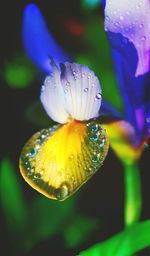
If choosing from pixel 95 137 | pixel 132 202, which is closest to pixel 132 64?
pixel 95 137

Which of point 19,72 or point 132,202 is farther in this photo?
point 19,72

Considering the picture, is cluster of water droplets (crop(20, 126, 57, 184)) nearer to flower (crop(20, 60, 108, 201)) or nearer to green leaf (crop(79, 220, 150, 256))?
flower (crop(20, 60, 108, 201))

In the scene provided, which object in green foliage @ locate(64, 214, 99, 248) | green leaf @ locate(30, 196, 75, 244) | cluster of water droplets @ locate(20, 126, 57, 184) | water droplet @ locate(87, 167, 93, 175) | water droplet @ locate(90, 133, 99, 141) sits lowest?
green foliage @ locate(64, 214, 99, 248)

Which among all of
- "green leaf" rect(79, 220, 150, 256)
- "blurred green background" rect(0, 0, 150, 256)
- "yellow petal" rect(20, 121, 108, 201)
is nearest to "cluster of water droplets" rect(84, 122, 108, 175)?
"yellow petal" rect(20, 121, 108, 201)

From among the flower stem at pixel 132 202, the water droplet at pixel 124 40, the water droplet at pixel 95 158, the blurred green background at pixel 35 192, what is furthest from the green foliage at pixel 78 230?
the water droplet at pixel 124 40

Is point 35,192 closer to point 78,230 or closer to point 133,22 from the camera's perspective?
point 78,230

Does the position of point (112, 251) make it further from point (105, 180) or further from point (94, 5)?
point (94, 5)
